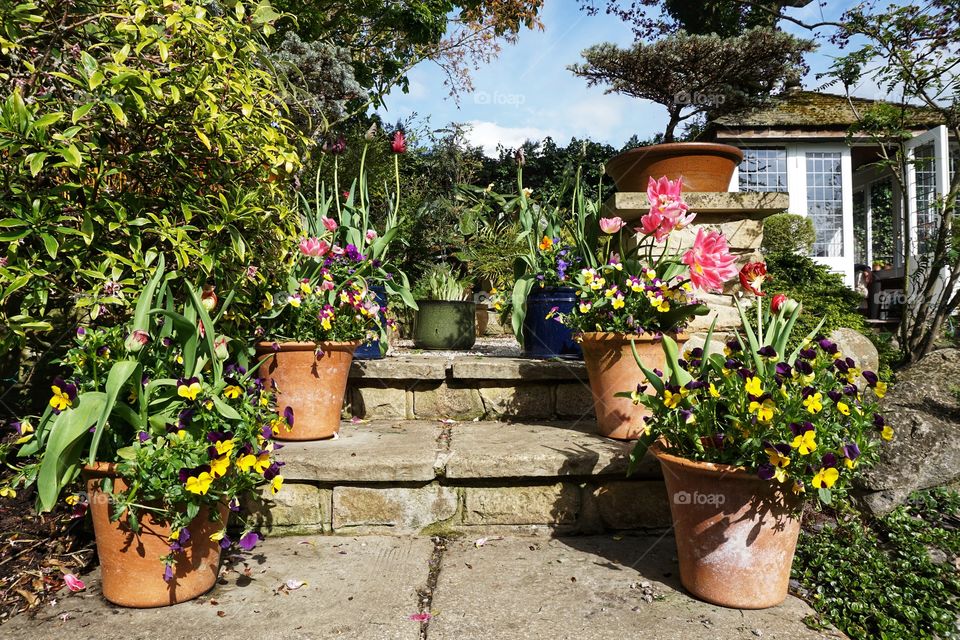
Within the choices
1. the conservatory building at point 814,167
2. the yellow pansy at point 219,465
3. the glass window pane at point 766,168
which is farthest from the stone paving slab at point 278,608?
the glass window pane at point 766,168

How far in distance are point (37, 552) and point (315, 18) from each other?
5.30 meters

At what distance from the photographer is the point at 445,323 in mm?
4074

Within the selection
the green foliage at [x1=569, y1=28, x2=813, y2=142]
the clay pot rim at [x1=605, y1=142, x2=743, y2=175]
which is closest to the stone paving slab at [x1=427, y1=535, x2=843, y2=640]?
the clay pot rim at [x1=605, y1=142, x2=743, y2=175]

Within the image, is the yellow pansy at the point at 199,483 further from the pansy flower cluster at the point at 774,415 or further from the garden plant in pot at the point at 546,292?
the garden plant in pot at the point at 546,292

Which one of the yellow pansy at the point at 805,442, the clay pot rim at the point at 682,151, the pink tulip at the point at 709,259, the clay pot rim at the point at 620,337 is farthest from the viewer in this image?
the clay pot rim at the point at 682,151

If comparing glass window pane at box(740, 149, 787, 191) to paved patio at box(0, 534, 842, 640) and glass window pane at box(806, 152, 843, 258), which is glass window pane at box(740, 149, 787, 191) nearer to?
glass window pane at box(806, 152, 843, 258)

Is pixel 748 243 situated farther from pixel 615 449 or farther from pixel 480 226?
pixel 480 226

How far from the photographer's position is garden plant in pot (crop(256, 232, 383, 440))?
232 cm

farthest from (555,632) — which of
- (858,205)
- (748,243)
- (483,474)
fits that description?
(858,205)

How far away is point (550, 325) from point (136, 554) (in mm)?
2100

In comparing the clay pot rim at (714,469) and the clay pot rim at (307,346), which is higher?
the clay pot rim at (307,346)

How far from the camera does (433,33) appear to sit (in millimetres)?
6594

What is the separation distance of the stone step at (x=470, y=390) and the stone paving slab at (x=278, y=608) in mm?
987

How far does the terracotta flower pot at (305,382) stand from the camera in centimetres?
233
